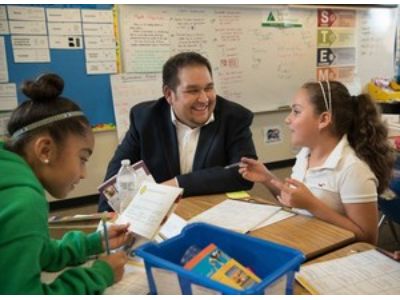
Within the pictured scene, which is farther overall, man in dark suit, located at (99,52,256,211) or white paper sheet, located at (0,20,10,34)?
white paper sheet, located at (0,20,10,34)

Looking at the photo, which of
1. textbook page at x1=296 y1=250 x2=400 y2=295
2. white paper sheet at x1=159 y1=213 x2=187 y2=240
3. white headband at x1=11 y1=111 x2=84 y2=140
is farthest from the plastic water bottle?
textbook page at x1=296 y1=250 x2=400 y2=295

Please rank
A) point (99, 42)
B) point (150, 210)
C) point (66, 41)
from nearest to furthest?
point (150, 210) < point (66, 41) < point (99, 42)

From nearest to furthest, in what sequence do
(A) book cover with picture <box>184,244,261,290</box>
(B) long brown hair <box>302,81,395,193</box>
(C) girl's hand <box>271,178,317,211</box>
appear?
(A) book cover with picture <box>184,244,261,290</box>, (C) girl's hand <box>271,178,317,211</box>, (B) long brown hair <box>302,81,395,193</box>

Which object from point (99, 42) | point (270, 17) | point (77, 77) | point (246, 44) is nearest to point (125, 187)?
point (77, 77)

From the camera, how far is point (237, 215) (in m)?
1.45

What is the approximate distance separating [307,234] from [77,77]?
2.68 meters

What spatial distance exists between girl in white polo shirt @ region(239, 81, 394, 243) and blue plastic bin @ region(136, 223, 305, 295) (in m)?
0.44

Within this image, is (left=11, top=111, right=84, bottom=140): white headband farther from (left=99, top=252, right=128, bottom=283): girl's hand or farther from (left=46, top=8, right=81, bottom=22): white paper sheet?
(left=46, top=8, right=81, bottom=22): white paper sheet

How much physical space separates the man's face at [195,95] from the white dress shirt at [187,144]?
1.8 inches

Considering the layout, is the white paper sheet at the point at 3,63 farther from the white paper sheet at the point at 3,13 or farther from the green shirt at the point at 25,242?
the green shirt at the point at 25,242

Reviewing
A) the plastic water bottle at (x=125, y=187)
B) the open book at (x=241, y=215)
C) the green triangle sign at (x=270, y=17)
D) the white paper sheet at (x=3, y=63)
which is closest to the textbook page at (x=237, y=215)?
the open book at (x=241, y=215)

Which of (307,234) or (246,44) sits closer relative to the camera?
(307,234)

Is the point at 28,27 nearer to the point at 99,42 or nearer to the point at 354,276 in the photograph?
the point at 99,42

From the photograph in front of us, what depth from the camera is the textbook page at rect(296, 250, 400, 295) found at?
0.98 meters
